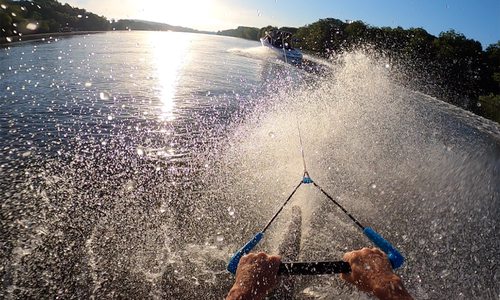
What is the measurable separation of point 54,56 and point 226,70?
17.1 m

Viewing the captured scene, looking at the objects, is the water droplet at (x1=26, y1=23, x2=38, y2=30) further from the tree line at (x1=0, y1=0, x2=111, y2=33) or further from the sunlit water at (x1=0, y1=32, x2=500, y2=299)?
the sunlit water at (x1=0, y1=32, x2=500, y2=299)

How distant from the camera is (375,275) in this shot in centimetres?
461

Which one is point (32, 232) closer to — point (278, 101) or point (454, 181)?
point (454, 181)

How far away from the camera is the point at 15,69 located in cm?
2108

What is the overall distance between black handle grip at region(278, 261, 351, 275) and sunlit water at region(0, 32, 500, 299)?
93 centimetres

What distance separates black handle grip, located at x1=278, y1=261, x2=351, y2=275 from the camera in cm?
473

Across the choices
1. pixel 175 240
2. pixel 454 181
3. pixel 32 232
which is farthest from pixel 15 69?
pixel 454 181

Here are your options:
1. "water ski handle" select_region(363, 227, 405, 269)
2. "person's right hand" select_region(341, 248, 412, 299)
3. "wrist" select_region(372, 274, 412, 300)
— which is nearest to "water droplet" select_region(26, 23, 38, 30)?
"water ski handle" select_region(363, 227, 405, 269)

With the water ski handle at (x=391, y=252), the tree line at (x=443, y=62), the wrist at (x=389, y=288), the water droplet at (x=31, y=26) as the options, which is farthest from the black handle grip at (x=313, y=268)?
the water droplet at (x=31, y=26)

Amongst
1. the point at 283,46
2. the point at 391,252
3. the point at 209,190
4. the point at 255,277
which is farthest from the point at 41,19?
the point at 391,252

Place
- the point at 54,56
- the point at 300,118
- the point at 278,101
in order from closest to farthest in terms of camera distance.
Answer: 1. the point at 300,118
2. the point at 278,101
3. the point at 54,56

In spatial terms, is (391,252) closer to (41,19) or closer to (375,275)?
(375,275)

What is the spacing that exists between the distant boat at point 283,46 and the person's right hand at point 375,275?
37.9 metres

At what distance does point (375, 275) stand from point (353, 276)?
414 millimetres
